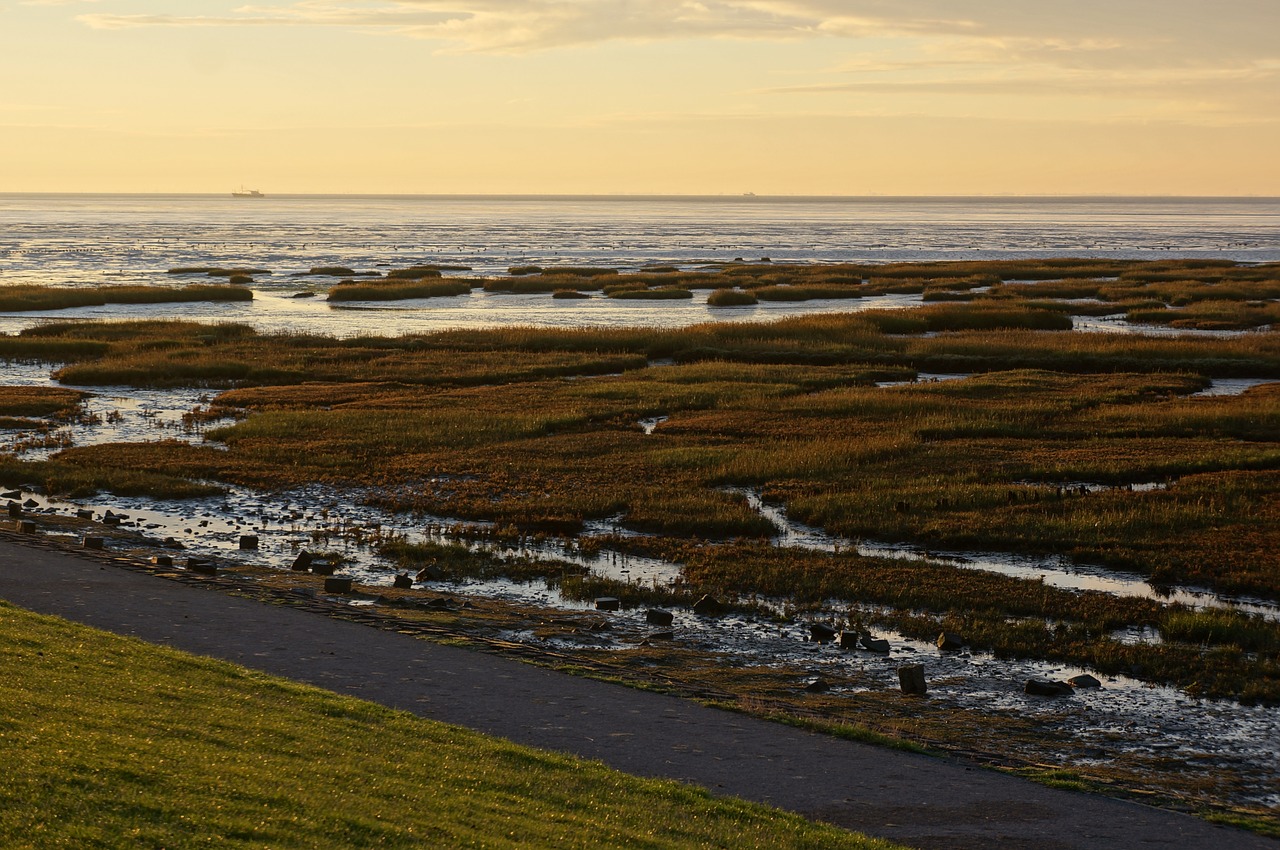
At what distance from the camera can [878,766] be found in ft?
46.2

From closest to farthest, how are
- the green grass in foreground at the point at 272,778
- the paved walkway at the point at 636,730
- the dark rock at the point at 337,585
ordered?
the green grass in foreground at the point at 272,778 < the paved walkway at the point at 636,730 < the dark rock at the point at 337,585

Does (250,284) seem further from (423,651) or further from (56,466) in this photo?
(423,651)

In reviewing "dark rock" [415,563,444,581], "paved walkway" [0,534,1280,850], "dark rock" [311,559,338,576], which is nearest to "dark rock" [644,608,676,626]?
"paved walkway" [0,534,1280,850]

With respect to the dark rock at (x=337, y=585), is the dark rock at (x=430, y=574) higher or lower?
lower

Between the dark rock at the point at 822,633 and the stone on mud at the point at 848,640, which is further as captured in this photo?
the dark rock at the point at 822,633

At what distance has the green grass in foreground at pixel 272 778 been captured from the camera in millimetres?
9359

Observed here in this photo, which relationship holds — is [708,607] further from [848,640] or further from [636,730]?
[636,730]

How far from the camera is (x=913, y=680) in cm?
1734

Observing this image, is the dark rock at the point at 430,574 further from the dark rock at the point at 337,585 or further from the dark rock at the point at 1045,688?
the dark rock at the point at 1045,688

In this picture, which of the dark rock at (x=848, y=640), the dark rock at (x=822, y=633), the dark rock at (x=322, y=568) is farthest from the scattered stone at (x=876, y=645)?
the dark rock at (x=322, y=568)

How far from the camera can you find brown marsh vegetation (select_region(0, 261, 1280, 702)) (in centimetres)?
2266

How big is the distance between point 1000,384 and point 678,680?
35.0 meters

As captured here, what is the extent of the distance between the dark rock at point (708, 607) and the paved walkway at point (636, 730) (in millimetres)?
4656

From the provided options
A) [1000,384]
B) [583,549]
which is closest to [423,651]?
[583,549]
